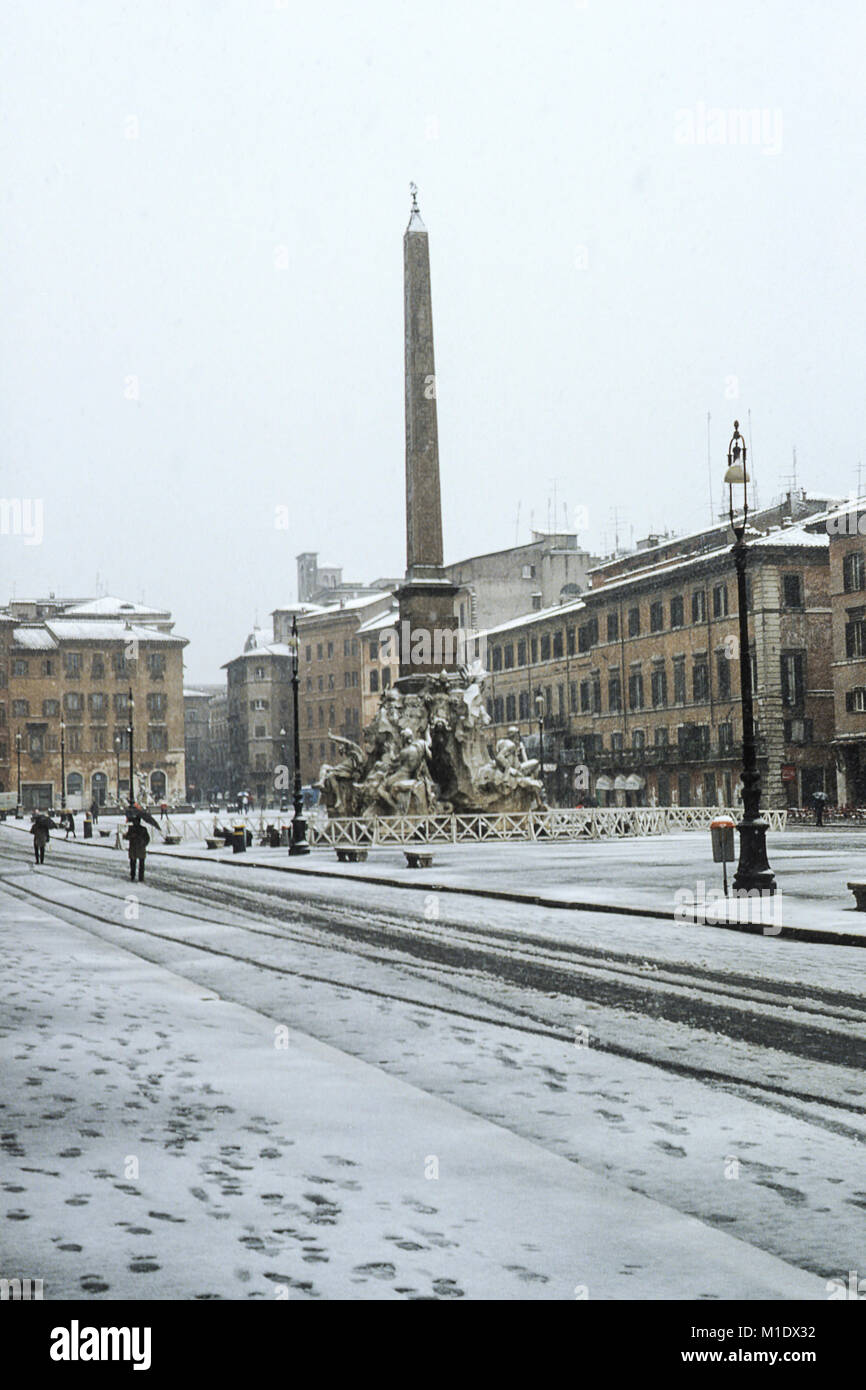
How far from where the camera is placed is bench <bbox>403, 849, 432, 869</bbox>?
27.2 metres

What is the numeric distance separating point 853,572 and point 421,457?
22.8 metres

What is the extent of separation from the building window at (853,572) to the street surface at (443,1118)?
42.6 meters

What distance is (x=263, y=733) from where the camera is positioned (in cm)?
12212

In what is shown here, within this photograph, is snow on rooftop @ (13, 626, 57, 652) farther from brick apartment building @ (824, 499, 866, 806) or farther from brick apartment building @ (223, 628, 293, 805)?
brick apartment building @ (824, 499, 866, 806)

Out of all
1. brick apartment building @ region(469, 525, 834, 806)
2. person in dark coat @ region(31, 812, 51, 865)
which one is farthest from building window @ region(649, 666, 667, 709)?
person in dark coat @ region(31, 812, 51, 865)

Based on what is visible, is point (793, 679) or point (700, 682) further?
point (700, 682)

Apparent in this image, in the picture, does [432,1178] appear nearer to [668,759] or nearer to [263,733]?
[668,759]

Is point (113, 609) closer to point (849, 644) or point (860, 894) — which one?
point (849, 644)

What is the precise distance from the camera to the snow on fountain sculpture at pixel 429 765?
129 feet

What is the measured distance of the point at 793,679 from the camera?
194ft

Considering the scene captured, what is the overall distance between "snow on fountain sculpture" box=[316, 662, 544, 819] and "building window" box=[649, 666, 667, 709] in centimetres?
2484

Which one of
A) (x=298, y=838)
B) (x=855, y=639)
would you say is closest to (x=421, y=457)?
(x=298, y=838)
